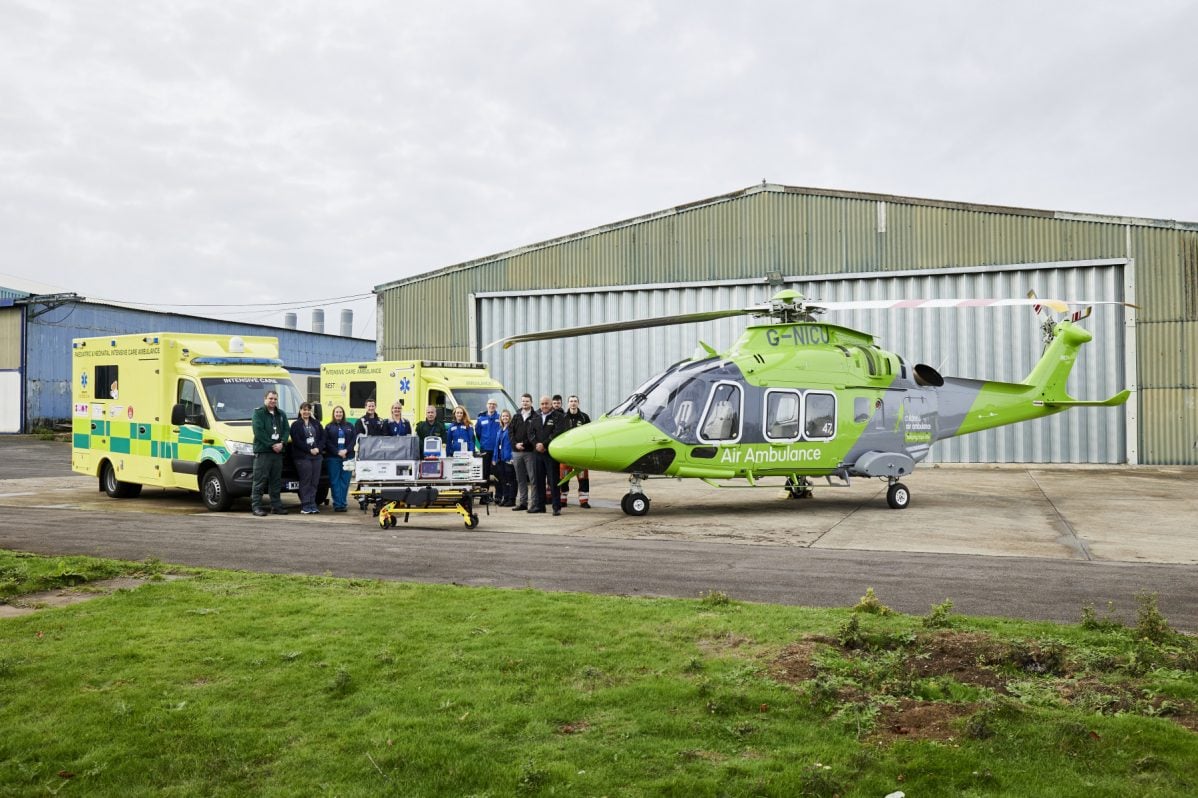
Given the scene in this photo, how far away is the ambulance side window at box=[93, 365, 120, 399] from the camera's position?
1607 centimetres

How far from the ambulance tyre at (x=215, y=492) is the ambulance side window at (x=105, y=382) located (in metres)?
2.83

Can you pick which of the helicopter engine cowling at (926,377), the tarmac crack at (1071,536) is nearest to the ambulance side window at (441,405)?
the helicopter engine cowling at (926,377)

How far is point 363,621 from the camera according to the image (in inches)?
249

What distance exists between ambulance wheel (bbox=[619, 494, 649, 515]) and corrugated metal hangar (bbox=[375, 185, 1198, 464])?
12.3 m

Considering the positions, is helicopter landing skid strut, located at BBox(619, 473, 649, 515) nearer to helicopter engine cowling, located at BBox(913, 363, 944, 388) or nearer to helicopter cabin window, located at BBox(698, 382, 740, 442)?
helicopter cabin window, located at BBox(698, 382, 740, 442)

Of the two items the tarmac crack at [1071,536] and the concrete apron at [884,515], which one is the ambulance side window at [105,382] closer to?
the concrete apron at [884,515]

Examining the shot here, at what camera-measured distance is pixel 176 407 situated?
14922 mm

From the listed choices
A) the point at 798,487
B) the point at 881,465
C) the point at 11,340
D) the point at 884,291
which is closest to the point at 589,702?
the point at 881,465

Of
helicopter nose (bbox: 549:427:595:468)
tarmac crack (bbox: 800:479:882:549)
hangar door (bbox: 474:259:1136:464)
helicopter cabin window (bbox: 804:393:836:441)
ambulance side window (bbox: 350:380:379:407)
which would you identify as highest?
hangar door (bbox: 474:259:1136:464)

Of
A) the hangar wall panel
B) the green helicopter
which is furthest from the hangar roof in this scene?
the hangar wall panel

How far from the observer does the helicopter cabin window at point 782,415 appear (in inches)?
557

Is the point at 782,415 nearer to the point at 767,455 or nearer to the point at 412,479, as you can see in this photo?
the point at 767,455

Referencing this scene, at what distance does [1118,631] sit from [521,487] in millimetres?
9963

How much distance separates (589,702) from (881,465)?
10886mm
